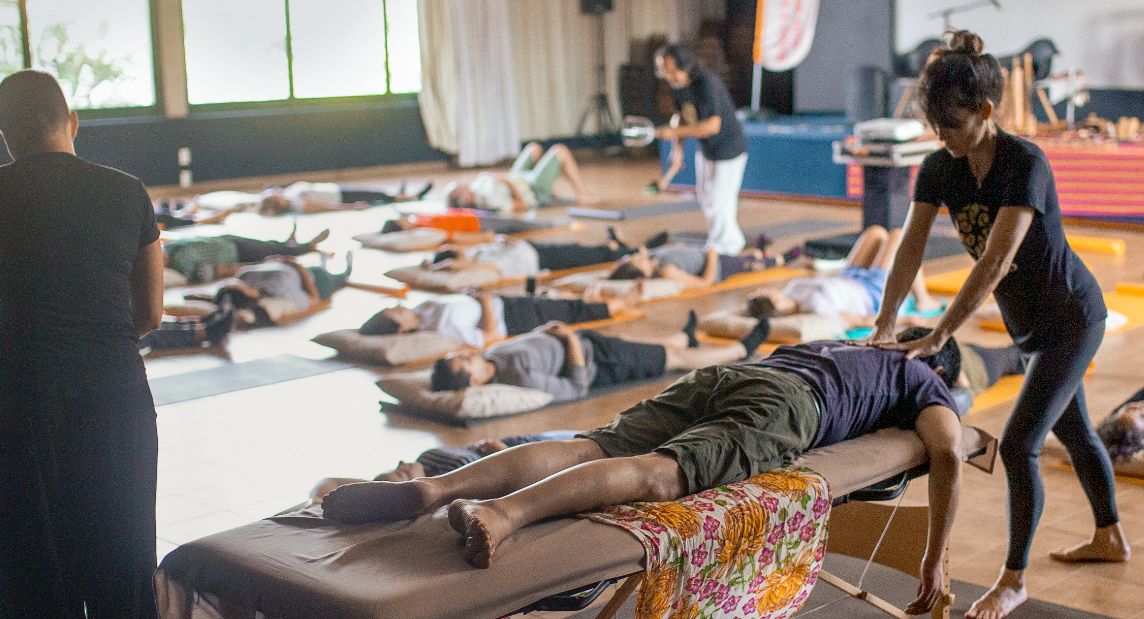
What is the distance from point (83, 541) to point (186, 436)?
2.21 meters

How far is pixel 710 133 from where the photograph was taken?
24.7 ft

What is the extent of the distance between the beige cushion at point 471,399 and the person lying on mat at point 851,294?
1.39 metres

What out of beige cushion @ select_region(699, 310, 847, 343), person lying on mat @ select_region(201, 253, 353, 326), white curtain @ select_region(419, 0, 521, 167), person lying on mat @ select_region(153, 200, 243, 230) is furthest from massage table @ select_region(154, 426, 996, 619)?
white curtain @ select_region(419, 0, 521, 167)

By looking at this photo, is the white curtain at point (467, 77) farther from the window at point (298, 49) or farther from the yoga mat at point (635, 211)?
the yoga mat at point (635, 211)

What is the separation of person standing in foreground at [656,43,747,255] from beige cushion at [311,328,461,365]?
2.65m

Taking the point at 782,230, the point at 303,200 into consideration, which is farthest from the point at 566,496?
the point at 303,200

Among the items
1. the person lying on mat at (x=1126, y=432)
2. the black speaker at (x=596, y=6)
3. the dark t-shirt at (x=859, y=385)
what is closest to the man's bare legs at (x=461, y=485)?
the dark t-shirt at (x=859, y=385)

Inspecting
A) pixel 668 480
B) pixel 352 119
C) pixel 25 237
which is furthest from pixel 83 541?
pixel 352 119

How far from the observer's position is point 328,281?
660cm

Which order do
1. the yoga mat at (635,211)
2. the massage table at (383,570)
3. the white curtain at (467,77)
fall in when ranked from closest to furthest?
the massage table at (383,570)
the yoga mat at (635,211)
the white curtain at (467,77)

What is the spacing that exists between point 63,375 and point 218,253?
211 inches

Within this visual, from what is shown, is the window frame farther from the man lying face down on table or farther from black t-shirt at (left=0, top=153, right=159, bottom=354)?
the man lying face down on table

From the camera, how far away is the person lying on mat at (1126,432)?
11.9ft

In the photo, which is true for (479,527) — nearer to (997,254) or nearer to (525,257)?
(997,254)
